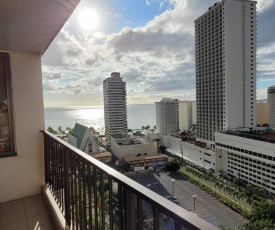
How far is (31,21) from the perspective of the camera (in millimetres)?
1936

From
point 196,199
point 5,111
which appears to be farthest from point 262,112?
point 5,111

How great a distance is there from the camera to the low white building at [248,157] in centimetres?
1738

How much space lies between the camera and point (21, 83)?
294cm

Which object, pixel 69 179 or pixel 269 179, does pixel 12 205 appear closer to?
pixel 69 179

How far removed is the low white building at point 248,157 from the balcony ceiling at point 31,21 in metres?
18.1

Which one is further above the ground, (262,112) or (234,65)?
(234,65)

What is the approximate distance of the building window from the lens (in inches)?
Result: 112

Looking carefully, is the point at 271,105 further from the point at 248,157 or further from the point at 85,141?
the point at 85,141

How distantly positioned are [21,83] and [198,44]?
32.5m

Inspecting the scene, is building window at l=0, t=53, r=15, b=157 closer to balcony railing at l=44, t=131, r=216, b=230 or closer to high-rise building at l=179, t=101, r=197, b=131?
balcony railing at l=44, t=131, r=216, b=230

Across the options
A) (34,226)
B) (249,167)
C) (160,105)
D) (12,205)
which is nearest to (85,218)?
(34,226)

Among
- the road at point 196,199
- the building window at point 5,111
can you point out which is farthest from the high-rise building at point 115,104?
the building window at point 5,111

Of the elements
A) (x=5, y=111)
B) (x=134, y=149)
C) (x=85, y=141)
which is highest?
(x=5, y=111)

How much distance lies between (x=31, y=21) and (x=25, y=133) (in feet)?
5.20
